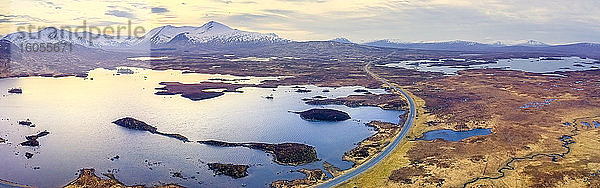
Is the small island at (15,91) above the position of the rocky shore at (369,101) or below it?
below

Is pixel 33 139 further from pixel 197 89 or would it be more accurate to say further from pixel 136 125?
pixel 197 89

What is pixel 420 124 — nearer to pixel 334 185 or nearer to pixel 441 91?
pixel 334 185

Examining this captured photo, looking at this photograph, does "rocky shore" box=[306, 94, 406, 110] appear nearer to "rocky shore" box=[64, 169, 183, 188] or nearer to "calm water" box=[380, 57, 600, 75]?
"rocky shore" box=[64, 169, 183, 188]

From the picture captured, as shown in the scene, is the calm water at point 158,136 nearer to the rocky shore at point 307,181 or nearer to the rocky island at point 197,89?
the rocky shore at point 307,181

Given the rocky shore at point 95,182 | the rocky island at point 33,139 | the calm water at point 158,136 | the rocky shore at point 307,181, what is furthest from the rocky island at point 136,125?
the rocky shore at point 307,181

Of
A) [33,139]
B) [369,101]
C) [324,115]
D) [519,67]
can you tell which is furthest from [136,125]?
[519,67]

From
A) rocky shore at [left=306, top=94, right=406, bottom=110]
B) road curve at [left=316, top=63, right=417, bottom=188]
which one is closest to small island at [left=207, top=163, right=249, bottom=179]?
road curve at [left=316, top=63, right=417, bottom=188]
